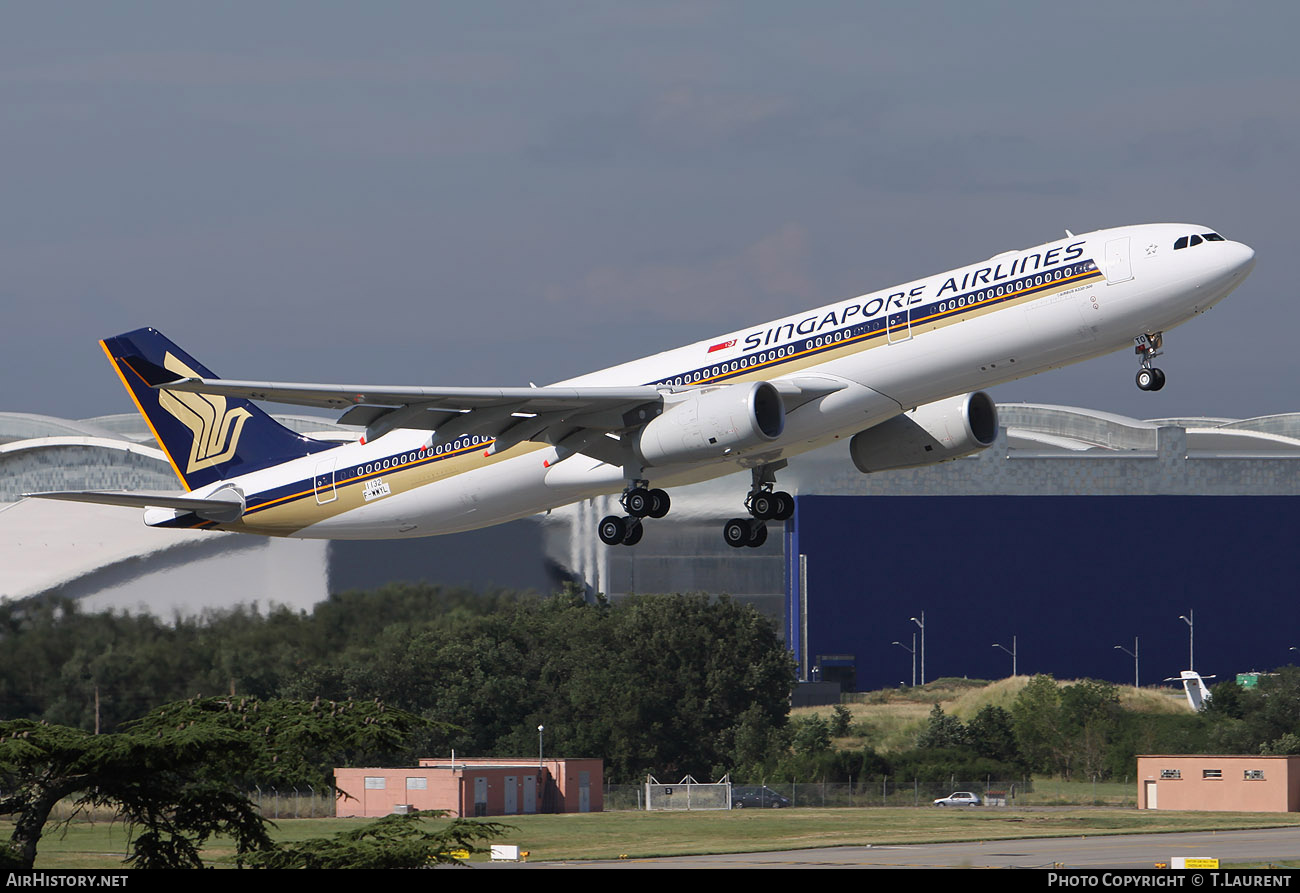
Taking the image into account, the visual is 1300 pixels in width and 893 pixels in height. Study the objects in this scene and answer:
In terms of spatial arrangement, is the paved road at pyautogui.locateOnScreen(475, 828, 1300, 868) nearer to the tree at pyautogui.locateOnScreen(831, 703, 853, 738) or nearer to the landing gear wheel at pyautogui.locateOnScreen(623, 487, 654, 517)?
the landing gear wheel at pyautogui.locateOnScreen(623, 487, 654, 517)

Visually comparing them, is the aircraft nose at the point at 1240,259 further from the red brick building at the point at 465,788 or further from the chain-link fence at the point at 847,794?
the chain-link fence at the point at 847,794

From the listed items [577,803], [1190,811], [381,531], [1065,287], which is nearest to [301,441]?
[381,531]

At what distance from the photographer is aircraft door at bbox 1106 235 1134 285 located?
1224 inches

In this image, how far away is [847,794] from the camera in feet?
249

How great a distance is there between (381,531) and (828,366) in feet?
40.9

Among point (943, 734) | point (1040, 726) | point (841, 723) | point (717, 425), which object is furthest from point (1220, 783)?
point (717, 425)

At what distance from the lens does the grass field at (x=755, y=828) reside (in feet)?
172

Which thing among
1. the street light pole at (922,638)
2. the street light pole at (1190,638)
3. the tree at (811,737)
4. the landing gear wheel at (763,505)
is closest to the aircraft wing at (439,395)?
the landing gear wheel at (763,505)

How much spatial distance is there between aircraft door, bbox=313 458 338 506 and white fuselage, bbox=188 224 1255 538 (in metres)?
2.12

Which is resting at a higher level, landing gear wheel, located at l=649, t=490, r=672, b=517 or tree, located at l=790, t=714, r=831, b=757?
landing gear wheel, located at l=649, t=490, r=672, b=517

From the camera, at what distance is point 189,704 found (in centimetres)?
2744

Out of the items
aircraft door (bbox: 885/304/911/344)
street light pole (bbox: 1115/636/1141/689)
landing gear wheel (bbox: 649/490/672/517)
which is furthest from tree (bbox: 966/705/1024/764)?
aircraft door (bbox: 885/304/911/344)

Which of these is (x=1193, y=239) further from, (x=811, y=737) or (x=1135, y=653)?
(x=1135, y=653)

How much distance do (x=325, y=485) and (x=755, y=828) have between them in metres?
27.7
